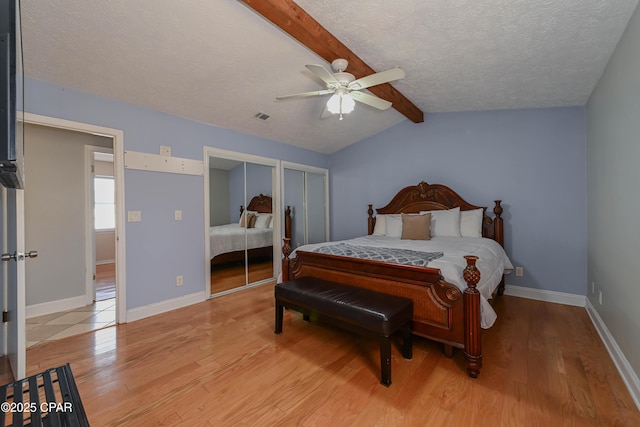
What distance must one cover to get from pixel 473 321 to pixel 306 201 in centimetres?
365

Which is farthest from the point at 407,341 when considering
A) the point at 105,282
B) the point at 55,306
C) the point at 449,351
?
the point at 105,282

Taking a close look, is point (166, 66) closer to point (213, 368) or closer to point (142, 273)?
point (142, 273)

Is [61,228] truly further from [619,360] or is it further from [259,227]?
[619,360]

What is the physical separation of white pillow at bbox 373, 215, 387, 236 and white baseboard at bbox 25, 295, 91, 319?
162 inches

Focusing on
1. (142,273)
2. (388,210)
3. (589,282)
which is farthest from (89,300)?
(589,282)

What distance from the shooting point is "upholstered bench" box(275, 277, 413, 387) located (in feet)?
5.89

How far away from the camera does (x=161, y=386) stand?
1.83 m

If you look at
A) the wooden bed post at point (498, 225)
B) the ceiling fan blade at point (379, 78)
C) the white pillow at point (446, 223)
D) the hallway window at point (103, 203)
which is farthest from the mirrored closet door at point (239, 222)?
the hallway window at point (103, 203)

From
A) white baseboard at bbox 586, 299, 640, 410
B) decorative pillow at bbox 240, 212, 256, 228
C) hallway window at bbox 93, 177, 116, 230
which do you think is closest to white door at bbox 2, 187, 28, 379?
decorative pillow at bbox 240, 212, 256, 228

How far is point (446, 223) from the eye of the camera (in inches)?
148

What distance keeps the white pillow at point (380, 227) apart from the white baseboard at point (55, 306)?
13.5ft

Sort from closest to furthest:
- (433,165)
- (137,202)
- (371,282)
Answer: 1. (371,282)
2. (137,202)
3. (433,165)

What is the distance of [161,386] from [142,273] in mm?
1556

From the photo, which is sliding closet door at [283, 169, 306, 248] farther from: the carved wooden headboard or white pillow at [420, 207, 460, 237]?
white pillow at [420, 207, 460, 237]
